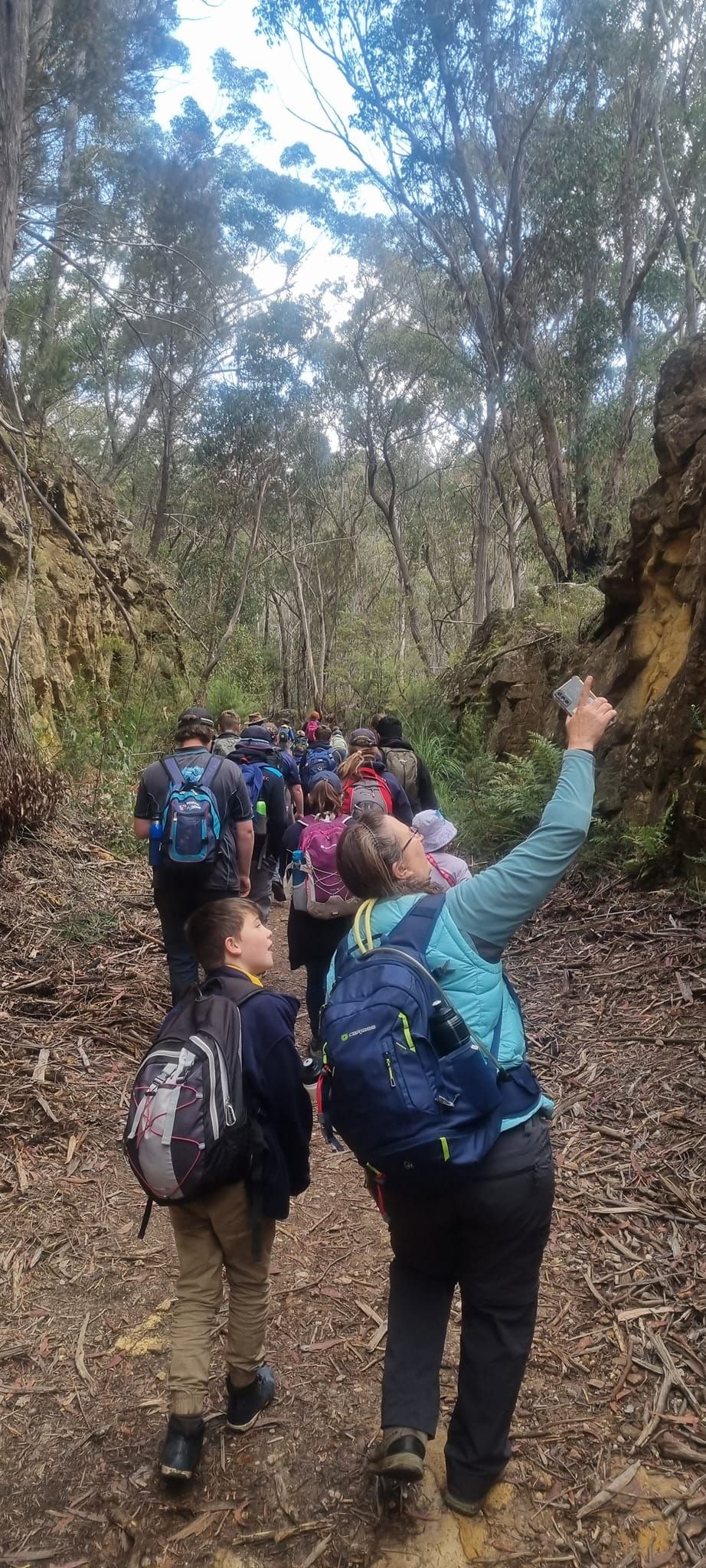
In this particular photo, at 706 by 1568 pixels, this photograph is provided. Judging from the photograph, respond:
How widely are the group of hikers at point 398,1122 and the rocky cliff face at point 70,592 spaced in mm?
5736

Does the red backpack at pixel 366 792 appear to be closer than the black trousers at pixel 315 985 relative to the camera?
Yes

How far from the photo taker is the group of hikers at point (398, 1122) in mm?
1769

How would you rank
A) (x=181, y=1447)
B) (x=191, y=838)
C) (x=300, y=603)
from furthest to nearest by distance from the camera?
1. (x=300, y=603)
2. (x=191, y=838)
3. (x=181, y=1447)

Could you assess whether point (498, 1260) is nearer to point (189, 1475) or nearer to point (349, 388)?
point (189, 1475)

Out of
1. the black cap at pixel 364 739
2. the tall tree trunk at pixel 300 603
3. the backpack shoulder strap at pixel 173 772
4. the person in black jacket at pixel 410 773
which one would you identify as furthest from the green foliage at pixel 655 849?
the tall tree trunk at pixel 300 603

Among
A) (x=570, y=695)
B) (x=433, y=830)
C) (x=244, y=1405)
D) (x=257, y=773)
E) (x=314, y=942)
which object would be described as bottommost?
(x=244, y=1405)

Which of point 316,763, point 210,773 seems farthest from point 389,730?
point 210,773

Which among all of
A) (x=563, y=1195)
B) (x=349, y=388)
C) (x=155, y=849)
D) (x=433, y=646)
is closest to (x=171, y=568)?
(x=349, y=388)

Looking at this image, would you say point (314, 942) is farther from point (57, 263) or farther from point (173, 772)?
point (57, 263)

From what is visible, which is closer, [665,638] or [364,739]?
[364,739]

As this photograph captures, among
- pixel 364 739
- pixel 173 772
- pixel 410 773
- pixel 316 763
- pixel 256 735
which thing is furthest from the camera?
pixel 316 763

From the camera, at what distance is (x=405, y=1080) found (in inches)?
67.8

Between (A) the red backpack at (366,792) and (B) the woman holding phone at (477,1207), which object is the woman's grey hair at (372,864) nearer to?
(B) the woman holding phone at (477,1207)

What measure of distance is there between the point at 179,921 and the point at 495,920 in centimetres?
289
